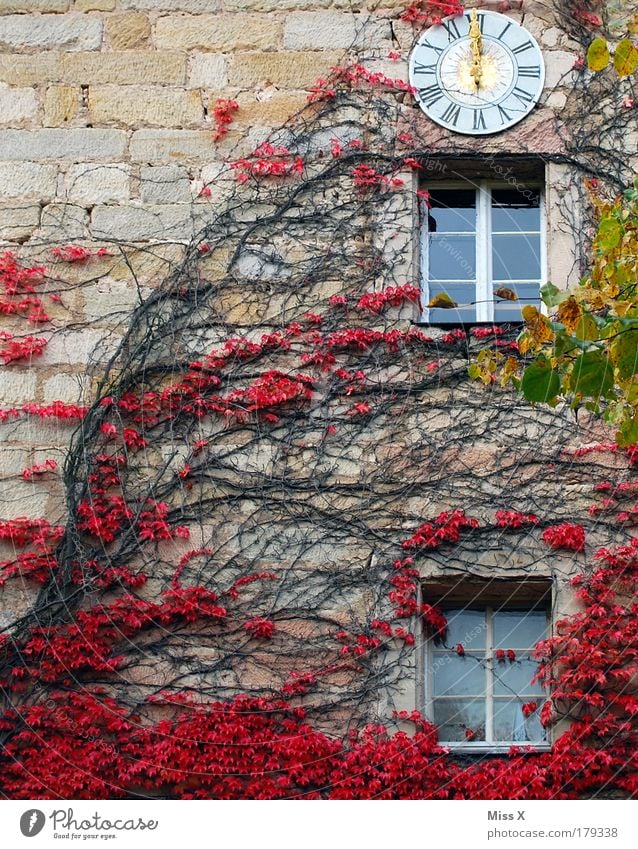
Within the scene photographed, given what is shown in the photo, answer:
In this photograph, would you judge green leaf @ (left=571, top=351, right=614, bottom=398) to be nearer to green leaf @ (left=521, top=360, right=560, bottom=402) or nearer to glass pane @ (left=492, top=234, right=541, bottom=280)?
green leaf @ (left=521, top=360, right=560, bottom=402)

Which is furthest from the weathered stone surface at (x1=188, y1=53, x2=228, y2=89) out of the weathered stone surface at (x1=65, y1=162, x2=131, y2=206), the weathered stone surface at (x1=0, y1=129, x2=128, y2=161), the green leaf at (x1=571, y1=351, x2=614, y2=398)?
the green leaf at (x1=571, y1=351, x2=614, y2=398)

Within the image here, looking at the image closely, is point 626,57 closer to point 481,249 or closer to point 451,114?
point 481,249

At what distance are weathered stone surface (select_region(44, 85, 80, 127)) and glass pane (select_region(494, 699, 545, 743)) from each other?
12.6 feet

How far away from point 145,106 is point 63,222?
80 centimetres

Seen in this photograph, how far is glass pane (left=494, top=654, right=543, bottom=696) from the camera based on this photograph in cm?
749

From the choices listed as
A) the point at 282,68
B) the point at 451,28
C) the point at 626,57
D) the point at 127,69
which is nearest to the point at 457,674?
the point at 626,57

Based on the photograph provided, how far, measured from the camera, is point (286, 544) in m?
7.66

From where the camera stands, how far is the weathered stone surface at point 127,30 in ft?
28.7

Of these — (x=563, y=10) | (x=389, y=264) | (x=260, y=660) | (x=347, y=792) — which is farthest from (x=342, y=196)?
(x=347, y=792)

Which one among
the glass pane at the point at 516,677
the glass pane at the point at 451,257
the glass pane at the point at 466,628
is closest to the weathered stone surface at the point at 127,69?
the glass pane at the point at 451,257

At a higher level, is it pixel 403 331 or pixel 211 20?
pixel 211 20

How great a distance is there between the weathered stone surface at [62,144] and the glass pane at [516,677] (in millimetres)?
3363

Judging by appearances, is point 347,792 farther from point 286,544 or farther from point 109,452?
point 109,452

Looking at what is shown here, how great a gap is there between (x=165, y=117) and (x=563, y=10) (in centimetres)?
223
